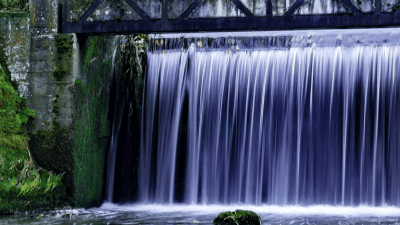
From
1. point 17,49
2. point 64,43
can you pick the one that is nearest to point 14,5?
point 17,49

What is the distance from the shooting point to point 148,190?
30.3 ft

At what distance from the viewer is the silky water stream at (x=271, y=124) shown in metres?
8.63

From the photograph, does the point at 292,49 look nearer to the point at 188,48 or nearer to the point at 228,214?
the point at 188,48

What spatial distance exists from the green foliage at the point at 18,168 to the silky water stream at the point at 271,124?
133 cm

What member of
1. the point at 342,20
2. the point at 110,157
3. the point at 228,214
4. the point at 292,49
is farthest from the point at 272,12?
the point at 110,157

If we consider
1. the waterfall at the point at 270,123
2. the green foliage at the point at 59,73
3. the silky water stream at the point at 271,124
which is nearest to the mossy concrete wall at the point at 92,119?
the green foliage at the point at 59,73

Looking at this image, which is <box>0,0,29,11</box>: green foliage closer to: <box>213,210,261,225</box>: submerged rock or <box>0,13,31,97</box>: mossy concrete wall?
<box>0,13,31,97</box>: mossy concrete wall

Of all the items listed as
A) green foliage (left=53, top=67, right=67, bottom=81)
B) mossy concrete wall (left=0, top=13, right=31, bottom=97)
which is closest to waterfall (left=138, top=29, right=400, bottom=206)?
green foliage (left=53, top=67, right=67, bottom=81)

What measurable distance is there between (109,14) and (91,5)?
1.09 ft

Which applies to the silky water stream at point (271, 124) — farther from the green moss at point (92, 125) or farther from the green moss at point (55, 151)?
the green moss at point (55, 151)

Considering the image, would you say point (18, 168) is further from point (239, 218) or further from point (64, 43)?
point (239, 218)

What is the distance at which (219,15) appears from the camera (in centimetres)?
717

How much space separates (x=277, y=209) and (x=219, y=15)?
349cm

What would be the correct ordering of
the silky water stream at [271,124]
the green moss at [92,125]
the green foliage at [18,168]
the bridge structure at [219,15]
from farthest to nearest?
the silky water stream at [271,124] → the green moss at [92,125] → the green foliage at [18,168] → the bridge structure at [219,15]
